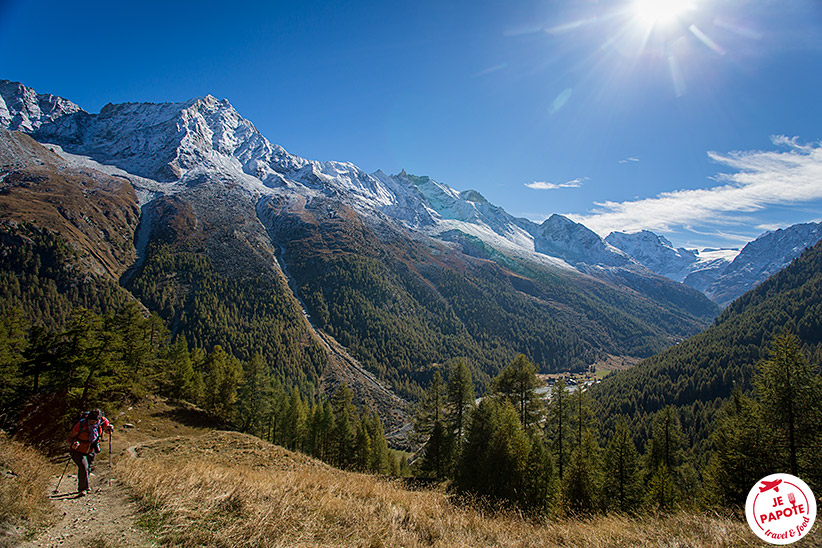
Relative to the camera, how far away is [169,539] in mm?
7723

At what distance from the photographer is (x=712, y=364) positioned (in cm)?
14025

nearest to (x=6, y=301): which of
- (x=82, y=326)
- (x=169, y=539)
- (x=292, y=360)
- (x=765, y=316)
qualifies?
(x=292, y=360)

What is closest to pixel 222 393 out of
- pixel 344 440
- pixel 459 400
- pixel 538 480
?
pixel 344 440

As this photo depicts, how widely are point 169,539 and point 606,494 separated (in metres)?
30.3

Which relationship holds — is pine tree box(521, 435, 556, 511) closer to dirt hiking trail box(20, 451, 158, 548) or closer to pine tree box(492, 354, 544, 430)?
pine tree box(492, 354, 544, 430)

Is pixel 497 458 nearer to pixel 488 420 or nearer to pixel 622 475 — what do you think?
pixel 488 420

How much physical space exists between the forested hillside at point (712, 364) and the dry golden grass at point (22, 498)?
119 metres

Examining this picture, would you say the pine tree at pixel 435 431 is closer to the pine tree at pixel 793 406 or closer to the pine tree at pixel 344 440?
the pine tree at pixel 344 440

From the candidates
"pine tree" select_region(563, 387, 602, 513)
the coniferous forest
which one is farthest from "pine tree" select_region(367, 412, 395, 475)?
"pine tree" select_region(563, 387, 602, 513)

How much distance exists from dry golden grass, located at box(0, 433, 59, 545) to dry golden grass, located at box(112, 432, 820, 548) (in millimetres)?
2064

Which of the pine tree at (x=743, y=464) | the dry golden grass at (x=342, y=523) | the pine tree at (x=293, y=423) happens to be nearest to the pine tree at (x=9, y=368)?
the dry golden grass at (x=342, y=523)

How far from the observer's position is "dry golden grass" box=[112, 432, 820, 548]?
7.90 m

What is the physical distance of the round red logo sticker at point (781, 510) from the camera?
25.7 ft

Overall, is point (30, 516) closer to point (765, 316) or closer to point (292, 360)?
point (292, 360)
